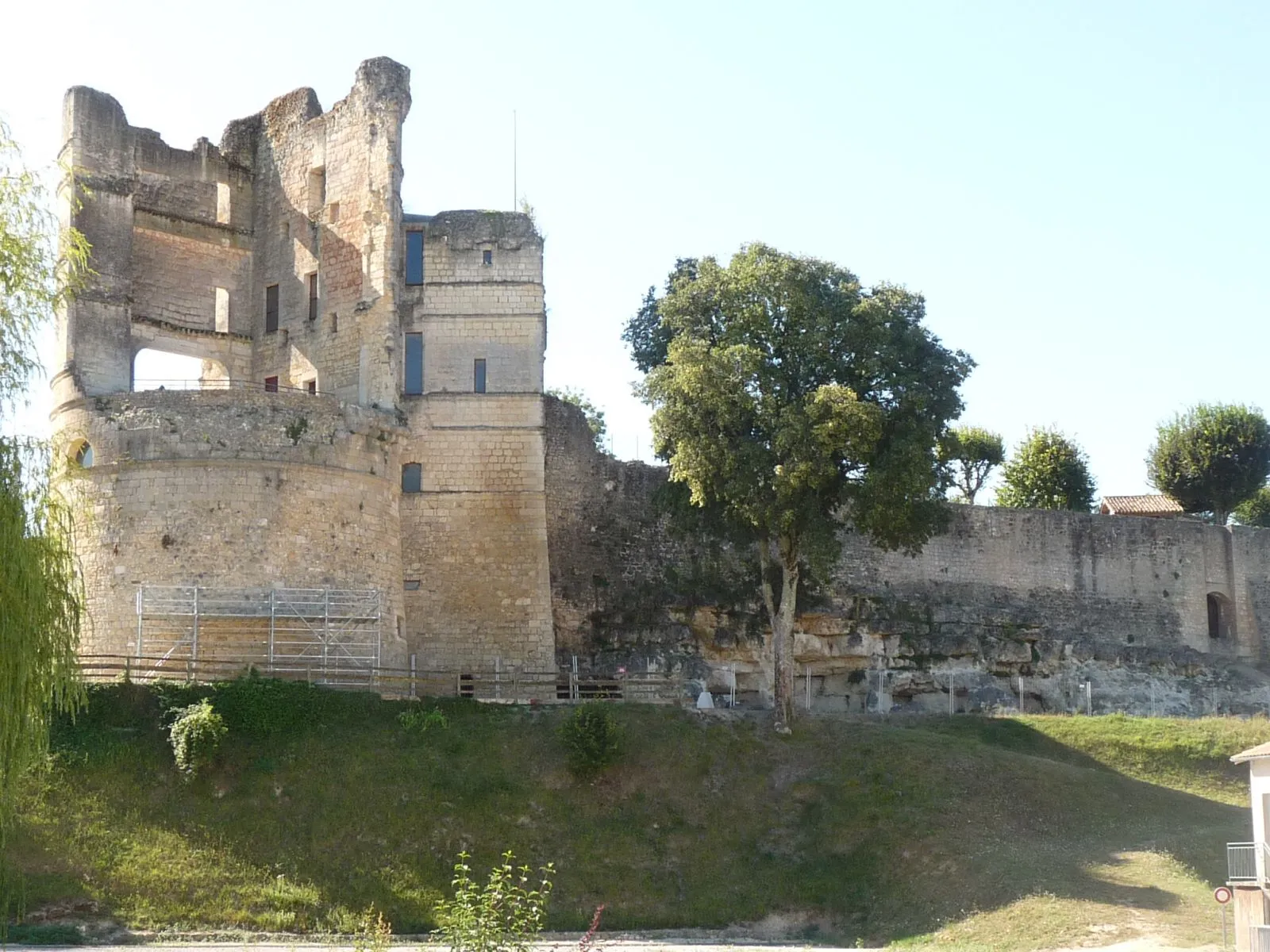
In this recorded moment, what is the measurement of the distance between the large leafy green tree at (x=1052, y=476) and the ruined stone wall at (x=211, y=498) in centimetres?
3233

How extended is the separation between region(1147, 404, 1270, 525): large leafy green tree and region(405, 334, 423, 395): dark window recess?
30659 mm

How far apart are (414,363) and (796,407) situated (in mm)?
9625

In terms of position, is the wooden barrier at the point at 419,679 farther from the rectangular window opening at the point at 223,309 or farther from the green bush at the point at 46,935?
the rectangular window opening at the point at 223,309

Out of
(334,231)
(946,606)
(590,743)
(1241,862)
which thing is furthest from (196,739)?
(946,606)

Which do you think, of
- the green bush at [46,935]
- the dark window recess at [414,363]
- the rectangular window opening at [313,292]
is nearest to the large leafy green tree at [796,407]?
the dark window recess at [414,363]

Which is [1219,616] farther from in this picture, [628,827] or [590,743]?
[628,827]

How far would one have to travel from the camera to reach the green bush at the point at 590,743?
3031cm

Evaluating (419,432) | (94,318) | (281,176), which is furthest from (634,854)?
(281,176)

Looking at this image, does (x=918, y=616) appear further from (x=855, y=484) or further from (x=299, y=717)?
(x=299, y=717)

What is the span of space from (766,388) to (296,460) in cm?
961

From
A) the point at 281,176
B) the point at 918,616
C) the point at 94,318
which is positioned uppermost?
the point at 281,176

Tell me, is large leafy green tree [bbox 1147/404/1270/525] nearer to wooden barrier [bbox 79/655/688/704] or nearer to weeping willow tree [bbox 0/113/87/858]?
wooden barrier [bbox 79/655/688/704]

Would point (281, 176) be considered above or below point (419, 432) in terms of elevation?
above

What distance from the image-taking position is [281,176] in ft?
129
